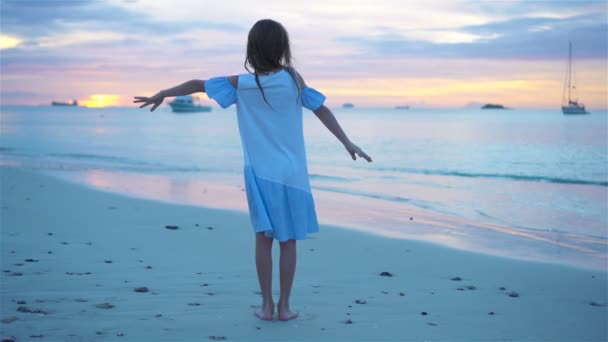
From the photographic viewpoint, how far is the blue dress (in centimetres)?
350

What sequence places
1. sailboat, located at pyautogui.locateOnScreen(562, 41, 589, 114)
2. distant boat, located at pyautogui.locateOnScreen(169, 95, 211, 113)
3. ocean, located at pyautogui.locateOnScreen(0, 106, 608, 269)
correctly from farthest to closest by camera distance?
distant boat, located at pyautogui.locateOnScreen(169, 95, 211, 113) < sailboat, located at pyautogui.locateOnScreen(562, 41, 589, 114) < ocean, located at pyautogui.locateOnScreen(0, 106, 608, 269)

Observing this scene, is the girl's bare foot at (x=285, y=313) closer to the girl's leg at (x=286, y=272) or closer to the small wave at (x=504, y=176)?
the girl's leg at (x=286, y=272)

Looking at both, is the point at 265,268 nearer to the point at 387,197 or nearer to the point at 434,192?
the point at 387,197

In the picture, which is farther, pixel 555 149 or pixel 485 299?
pixel 555 149

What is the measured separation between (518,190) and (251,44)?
11.4 m

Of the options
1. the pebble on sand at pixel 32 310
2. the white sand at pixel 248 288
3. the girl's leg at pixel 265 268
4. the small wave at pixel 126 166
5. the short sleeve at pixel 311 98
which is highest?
the short sleeve at pixel 311 98

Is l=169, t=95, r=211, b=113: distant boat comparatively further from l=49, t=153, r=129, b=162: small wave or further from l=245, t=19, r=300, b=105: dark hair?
l=245, t=19, r=300, b=105: dark hair

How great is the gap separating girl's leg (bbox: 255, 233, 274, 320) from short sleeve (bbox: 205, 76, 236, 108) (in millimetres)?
857

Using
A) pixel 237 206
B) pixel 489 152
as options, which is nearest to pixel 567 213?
pixel 237 206

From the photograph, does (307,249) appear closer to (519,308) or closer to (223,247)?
(223,247)

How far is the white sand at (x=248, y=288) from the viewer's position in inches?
139

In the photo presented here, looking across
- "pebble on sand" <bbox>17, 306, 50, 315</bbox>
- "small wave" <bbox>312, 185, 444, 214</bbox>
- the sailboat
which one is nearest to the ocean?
"small wave" <bbox>312, 185, 444, 214</bbox>

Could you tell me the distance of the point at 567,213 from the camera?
10.0m

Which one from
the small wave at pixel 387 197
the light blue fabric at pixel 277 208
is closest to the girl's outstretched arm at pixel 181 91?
the light blue fabric at pixel 277 208
